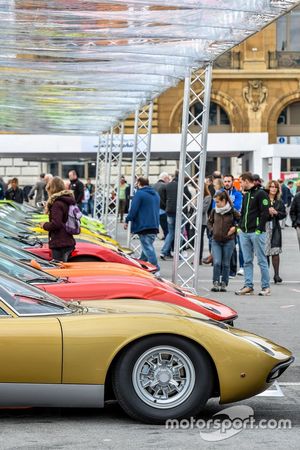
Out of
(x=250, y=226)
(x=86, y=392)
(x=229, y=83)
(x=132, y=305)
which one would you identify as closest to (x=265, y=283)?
(x=250, y=226)

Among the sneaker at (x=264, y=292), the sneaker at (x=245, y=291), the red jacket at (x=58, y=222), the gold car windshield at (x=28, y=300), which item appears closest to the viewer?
the gold car windshield at (x=28, y=300)

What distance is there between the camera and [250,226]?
1620 cm

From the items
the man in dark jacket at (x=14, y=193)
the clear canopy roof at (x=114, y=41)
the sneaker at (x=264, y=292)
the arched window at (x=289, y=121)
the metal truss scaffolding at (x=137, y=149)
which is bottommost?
the sneaker at (x=264, y=292)

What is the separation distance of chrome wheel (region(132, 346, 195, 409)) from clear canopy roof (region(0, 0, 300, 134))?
544 cm

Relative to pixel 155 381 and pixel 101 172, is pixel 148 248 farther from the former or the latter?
pixel 101 172

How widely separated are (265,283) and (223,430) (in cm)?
964

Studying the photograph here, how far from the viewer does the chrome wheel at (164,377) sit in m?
7.14

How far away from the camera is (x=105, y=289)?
9586 mm

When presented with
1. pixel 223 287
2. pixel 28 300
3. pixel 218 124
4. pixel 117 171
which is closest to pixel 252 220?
pixel 223 287

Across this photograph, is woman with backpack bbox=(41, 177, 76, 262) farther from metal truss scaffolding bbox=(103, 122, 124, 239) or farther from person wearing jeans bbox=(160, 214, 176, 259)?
metal truss scaffolding bbox=(103, 122, 124, 239)

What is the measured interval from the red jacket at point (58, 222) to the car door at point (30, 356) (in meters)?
7.25

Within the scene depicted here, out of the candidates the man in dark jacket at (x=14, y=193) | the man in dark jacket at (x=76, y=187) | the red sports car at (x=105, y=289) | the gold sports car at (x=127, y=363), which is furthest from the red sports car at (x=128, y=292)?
the man in dark jacket at (x=14, y=193)

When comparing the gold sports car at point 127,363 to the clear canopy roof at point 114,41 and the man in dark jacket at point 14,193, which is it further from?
the man in dark jacket at point 14,193

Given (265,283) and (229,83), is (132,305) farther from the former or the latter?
(229,83)
